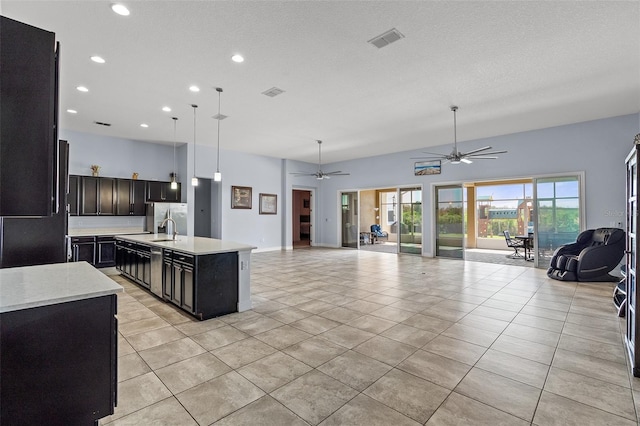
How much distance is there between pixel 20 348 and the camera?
153 centimetres

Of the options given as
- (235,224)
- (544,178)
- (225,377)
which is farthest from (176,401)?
(544,178)

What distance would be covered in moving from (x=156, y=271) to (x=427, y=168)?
7682 mm

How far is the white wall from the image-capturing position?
242 inches

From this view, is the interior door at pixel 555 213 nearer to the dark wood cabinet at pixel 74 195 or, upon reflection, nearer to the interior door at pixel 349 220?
the interior door at pixel 349 220

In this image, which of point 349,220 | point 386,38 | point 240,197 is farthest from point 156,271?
point 349,220

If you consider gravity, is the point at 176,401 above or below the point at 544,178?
below

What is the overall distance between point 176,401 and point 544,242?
26.7 feet

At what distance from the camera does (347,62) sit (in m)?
3.95

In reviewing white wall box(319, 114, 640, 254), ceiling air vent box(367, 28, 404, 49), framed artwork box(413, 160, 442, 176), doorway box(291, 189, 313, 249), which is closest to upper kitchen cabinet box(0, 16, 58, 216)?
ceiling air vent box(367, 28, 404, 49)

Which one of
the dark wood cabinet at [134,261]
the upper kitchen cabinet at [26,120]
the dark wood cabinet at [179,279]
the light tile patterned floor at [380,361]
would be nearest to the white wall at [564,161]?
the light tile patterned floor at [380,361]

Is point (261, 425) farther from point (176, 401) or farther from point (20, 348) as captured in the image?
point (20, 348)

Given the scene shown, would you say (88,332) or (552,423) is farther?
(552,423)

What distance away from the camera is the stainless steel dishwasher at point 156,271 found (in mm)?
4566

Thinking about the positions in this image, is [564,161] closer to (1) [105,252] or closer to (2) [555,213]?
(2) [555,213]
